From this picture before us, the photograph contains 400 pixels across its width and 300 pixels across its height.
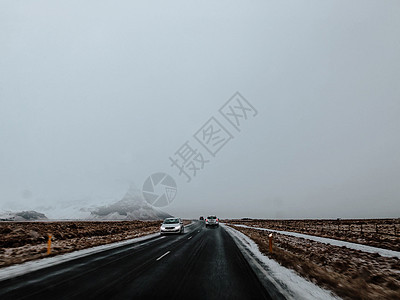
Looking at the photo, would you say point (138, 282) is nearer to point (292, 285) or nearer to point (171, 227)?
point (292, 285)

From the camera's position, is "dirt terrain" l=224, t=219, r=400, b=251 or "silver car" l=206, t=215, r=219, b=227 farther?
"silver car" l=206, t=215, r=219, b=227

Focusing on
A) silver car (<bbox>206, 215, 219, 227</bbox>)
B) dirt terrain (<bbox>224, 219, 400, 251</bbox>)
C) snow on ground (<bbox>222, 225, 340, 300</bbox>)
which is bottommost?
snow on ground (<bbox>222, 225, 340, 300</bbox>)

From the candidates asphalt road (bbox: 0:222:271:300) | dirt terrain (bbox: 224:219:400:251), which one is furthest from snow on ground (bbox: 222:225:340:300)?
dirt terrain (bbox: 224:219:400:251)

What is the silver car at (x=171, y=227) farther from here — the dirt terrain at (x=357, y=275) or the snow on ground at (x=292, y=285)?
the snow on ground at (x=292, y=285)

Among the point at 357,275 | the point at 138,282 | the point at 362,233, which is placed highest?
the point at 362,233

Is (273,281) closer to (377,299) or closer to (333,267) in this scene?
(377,299)

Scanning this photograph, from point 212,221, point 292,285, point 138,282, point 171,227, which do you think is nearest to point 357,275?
point 292,285

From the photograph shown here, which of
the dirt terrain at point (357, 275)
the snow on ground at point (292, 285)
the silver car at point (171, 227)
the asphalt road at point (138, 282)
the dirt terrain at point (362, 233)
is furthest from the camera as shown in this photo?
the silver car at point (171, 227)

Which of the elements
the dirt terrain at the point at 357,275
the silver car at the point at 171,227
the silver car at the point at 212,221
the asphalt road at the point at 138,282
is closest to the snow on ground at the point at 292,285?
the dirt terrain at the point at 357,275

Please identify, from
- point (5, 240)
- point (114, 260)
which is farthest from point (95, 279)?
point (5, 240)

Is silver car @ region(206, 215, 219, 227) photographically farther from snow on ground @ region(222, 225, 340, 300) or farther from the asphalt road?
snow on ground @ region(222, 225, 340, 300)

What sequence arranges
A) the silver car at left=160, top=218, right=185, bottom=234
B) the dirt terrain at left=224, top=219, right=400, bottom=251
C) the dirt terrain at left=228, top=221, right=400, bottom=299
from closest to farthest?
the dirt terrain at left=228, top=221, right=400, bottom=299 → the dirt terrain at left=224, top=219, right=400, bottom=251 → the silver car at left=160, top=218, right=185, bottom=234

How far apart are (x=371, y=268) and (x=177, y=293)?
8213 mm

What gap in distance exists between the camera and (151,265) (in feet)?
27.6
